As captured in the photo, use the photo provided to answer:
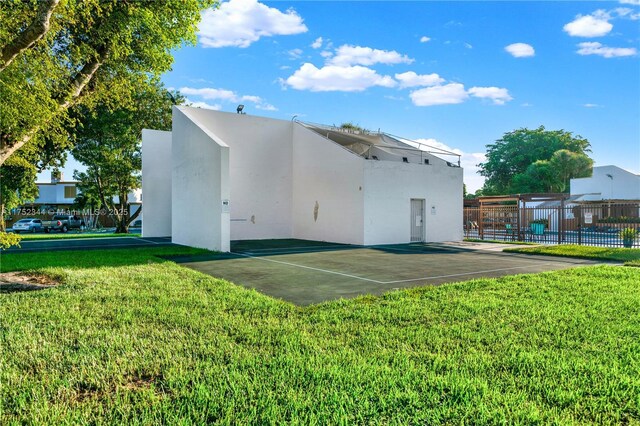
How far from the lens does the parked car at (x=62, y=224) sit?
37.3 m

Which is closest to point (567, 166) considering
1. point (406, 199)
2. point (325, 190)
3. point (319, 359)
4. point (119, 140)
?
point (406, 199)

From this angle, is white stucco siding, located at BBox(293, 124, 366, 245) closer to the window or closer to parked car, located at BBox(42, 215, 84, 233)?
parked car, located at BBox(42, 215, 84, 233)

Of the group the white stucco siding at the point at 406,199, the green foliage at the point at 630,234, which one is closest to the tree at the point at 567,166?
the white stucco siding at the point at 406,199

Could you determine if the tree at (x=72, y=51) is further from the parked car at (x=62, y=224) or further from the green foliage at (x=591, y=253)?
the parked car at (x=62, y=224)

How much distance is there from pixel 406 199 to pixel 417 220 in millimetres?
1447

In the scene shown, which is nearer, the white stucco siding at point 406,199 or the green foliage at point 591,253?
the green foliage at point 591,253

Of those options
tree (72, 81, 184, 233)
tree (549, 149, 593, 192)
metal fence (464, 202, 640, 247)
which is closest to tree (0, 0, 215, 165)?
tree (72, 81, 184, 233)

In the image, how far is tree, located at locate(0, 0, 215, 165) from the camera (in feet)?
23.4

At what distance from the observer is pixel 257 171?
21250 millimetres

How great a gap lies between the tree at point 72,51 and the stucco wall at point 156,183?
10857mm

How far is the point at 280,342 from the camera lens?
430cm

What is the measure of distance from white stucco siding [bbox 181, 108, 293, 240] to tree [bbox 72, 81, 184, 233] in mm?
7773

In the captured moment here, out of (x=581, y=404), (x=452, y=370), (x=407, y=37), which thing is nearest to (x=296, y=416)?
(x=452, y=370)

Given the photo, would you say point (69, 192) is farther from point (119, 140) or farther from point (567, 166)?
point (567, 166)
